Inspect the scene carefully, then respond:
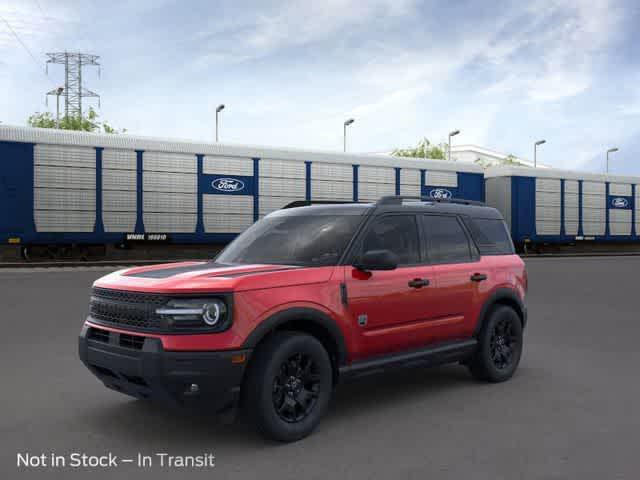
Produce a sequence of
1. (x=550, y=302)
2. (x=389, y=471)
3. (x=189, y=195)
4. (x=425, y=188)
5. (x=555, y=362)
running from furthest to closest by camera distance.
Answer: (x=425, y=188), (x=189, y=195), (x=550, y=302), (x=555, y=362), (x=389, y=471)

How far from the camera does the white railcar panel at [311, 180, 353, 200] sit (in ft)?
89.7

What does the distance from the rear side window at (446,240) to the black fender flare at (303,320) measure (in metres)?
1.44

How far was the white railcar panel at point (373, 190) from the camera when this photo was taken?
28.2m

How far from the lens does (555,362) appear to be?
7.47 meters

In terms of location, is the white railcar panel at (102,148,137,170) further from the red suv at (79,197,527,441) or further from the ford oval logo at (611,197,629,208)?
the ford oval logo at (611,197,629,208)

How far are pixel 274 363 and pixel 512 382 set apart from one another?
3.10 meters

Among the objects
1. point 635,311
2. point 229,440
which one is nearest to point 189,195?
point 635,311

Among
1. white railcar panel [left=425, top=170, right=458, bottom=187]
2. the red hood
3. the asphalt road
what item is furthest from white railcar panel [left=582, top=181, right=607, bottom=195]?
the red hood

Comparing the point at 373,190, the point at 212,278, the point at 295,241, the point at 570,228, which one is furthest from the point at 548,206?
the point at 212,278

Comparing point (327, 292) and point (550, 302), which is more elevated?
point (327, 292)

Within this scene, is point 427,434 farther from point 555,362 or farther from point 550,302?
point 550,302

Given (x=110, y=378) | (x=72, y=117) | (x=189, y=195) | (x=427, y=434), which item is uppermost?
(x=72, y=117)

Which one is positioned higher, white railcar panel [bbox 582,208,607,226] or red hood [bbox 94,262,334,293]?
white railcar panel [bbox 582,208,607,226]

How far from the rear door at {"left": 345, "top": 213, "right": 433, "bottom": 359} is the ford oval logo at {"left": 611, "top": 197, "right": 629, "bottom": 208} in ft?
115
